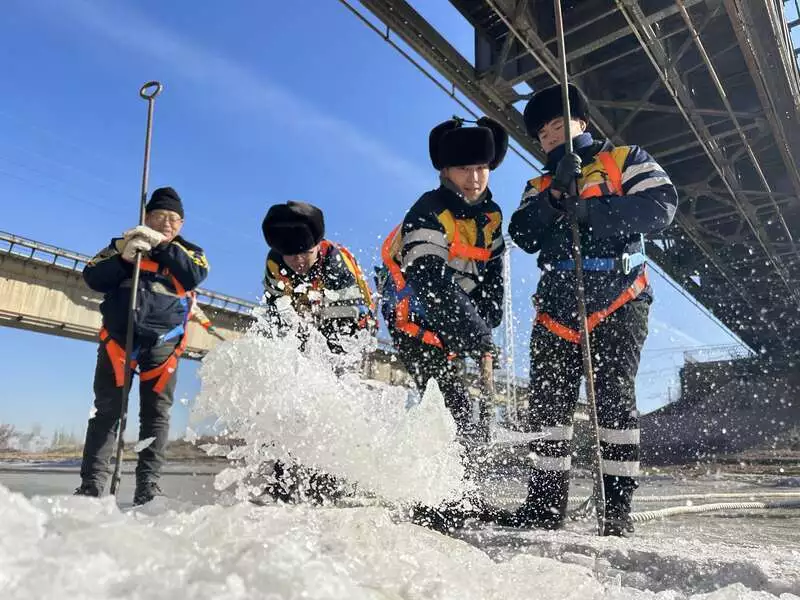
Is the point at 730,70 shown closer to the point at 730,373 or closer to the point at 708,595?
the point at 708,595

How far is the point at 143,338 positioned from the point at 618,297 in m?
2.77

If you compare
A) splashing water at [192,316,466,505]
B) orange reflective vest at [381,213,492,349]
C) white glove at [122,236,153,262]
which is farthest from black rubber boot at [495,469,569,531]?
white glove at [122,236,153,262]

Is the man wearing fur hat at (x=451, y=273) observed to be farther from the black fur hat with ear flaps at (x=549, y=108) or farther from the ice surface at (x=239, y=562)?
the ice surface at (x=239, y=562)

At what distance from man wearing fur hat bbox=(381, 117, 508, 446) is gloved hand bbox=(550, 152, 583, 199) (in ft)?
1.84

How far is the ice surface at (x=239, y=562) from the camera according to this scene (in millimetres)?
868

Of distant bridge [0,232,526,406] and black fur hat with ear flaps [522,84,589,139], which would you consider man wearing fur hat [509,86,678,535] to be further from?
distant bridge [0,232,526,406]

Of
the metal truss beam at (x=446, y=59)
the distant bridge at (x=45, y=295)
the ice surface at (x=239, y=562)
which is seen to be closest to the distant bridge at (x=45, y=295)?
the distant bridge at (x=45, y=295)

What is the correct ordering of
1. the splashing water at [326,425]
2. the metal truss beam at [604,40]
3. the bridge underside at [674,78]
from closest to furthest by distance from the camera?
the splashing water at [326,425] < the metal truss beam at [604,40] < the bridge underside at [674,78]

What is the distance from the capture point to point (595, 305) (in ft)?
9.75

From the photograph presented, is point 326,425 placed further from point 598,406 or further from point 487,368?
point 598,406

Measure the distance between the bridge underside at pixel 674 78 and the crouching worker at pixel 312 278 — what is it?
13.6ft

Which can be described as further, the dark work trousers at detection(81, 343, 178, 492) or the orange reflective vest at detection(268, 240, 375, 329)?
the orange reflective vest at detection(268, 240, 375, 329)

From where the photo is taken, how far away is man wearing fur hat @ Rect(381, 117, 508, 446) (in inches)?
123

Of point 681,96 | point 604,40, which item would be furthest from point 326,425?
point 681,96
